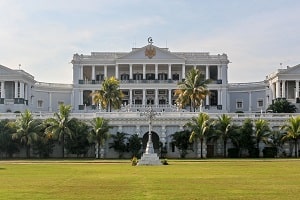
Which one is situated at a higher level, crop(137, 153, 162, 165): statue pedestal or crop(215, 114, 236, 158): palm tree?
crop(215, 114, 236, 158): palm tree

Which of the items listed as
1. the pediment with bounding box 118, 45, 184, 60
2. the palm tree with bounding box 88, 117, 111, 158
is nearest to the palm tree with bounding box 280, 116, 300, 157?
the palm tree with bounding box 88, 117, 111, 158

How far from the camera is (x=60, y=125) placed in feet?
281

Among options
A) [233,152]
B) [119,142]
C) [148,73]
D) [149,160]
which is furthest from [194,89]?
[149,160]

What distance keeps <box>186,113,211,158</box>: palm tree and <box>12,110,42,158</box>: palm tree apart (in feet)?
72.3

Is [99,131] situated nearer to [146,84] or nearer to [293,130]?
[293,130]

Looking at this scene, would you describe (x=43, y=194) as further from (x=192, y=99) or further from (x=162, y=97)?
(x=162, y=97)

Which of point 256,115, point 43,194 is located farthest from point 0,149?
point 43,194

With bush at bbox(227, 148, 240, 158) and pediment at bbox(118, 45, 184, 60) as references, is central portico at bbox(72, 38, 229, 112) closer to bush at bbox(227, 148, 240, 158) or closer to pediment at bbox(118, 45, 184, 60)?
pediment at bbox(118, 45, 184, 60)

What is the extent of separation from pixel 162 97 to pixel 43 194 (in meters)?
108

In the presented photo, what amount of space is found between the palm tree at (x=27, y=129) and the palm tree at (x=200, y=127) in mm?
22049

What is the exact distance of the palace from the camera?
416 feet

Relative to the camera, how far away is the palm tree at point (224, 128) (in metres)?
85.6

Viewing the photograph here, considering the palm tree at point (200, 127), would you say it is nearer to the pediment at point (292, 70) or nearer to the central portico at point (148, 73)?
the central portico at point (148, 73)

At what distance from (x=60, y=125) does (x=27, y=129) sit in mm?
4744
